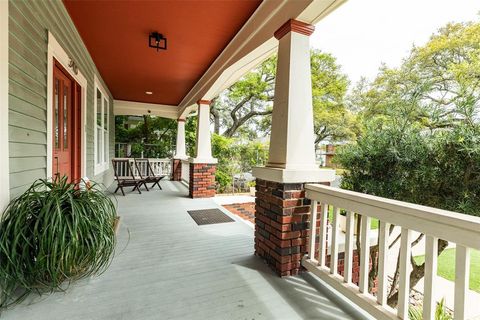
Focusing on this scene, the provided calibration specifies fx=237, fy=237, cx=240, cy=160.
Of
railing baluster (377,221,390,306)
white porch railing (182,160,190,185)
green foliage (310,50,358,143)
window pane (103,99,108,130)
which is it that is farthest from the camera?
green foliage (310,50,358,143)

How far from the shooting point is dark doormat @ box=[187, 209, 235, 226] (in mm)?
3686

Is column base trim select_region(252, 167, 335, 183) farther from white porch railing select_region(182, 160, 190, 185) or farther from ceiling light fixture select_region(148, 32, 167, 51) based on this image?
white porch railing select_region(182, 160, 190, 185)

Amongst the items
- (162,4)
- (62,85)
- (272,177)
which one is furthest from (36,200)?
(162,4)

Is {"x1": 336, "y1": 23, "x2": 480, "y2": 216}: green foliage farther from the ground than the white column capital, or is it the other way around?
the white column capital

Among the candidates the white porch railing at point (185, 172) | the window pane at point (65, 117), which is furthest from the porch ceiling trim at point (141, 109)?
the window pane at point (65, 117)

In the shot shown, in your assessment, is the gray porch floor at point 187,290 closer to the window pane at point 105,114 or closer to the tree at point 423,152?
the tree at point 423,152

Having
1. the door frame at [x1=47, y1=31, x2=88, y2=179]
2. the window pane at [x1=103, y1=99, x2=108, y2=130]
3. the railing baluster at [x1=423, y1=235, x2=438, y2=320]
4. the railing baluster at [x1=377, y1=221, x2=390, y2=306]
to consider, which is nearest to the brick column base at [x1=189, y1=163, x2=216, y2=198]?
the door frame at [x1=47, y1=31, x2=88, y2=179]

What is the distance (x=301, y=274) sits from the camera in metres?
2.12

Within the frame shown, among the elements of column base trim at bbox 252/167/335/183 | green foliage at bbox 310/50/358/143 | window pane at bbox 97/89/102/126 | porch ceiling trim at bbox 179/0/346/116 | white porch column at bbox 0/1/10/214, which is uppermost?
green foliage at bbox 310/50/358/143

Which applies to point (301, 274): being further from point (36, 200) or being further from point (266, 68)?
point (266, 68)

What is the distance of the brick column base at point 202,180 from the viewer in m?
5.31

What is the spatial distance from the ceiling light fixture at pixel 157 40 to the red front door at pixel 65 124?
1170mm

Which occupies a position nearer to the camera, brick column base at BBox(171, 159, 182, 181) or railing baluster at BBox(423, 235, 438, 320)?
railing baluster at BBox(423, 235, 438, 320)

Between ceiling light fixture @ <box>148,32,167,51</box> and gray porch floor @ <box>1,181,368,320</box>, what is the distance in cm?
262
